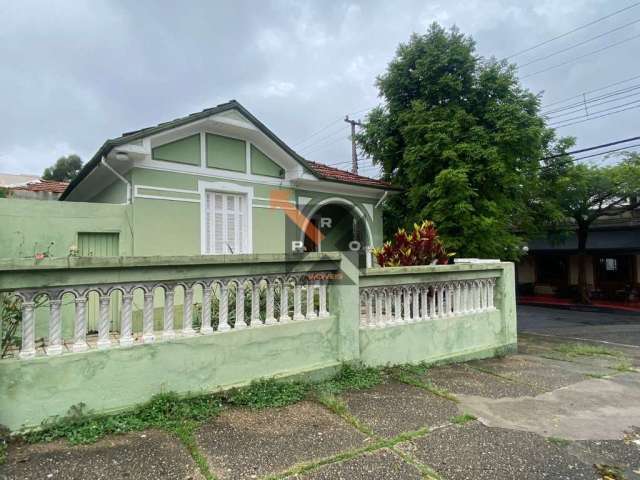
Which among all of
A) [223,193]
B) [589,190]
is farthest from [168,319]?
[589,190]

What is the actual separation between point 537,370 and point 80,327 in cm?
503

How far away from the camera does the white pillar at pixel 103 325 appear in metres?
2.80

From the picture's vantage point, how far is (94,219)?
632 cm

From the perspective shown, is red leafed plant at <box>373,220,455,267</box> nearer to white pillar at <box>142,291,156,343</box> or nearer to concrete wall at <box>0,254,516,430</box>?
concrete wall at <box>0,254,516,430</box>

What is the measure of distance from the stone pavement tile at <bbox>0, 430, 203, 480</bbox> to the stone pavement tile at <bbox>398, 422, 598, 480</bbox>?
151 cm

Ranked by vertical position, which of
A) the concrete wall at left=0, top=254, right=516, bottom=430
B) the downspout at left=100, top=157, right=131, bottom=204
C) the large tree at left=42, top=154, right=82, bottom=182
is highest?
the large tree at left=42, top=154, right=82, bottom=182

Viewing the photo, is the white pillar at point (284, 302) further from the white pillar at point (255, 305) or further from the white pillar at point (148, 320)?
the white pillar at point (148, 320)

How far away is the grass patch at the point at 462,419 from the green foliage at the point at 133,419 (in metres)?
1.94

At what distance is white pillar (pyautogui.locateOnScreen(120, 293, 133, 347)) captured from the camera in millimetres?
2883

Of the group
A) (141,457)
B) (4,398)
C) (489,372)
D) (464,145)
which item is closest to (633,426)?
(489,372)

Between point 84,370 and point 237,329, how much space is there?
117 centimetres

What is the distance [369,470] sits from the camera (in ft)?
7.66

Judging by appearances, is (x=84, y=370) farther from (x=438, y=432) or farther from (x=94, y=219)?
(x=94, y=219)

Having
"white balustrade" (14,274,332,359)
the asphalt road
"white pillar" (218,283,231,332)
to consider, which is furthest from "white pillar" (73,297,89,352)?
the asphalt road
